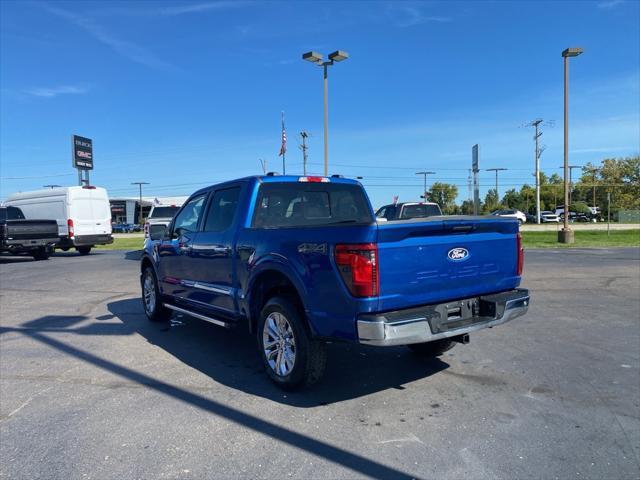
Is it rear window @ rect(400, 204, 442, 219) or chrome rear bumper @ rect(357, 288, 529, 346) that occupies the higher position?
rear window @ rect(400, 204, 442, 219)

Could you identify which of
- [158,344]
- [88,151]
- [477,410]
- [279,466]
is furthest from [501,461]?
[88,151]

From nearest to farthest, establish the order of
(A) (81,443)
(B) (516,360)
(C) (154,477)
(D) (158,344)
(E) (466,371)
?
(C) (154,477)
(A) (81,443)
(E) (466,371)
(B) (516,360)
(D) (158,344)

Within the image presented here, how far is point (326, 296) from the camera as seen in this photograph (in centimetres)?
395

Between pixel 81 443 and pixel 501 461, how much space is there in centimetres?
289

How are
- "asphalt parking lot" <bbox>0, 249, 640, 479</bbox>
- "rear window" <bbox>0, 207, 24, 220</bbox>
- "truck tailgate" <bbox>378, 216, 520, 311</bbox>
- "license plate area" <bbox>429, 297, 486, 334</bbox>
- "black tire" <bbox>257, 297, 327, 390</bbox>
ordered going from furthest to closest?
"rear window" <bbox>0, 207, 24, 220</bbox> < "black tire" <bbox>257, 297, 327, 390</bbox> < "license plate area" <bbox>429, 297, 486, 334</bbox> < "truck tailgate" <bbox>378, 216, 520, 311</bbox> < "asphalt parking lot" <bbox>0, 249, 640, 479</bbox>

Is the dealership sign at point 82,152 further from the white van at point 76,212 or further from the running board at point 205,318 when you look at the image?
the running board at point 205,318

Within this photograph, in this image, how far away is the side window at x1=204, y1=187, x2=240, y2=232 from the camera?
5559mm

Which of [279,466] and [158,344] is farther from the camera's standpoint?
[158,344]

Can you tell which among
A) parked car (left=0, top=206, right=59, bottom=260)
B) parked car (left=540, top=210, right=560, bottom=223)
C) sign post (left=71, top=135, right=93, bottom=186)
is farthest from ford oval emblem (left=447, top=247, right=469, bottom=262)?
parked car (left=540, top=210, right=560, bottom=223)

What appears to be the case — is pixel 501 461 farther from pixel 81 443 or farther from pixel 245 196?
pixel 245 196

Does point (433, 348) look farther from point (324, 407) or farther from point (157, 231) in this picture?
point (157, 231)

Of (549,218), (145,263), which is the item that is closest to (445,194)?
(549,218)

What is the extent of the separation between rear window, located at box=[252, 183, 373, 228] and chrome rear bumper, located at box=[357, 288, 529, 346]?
138 cm

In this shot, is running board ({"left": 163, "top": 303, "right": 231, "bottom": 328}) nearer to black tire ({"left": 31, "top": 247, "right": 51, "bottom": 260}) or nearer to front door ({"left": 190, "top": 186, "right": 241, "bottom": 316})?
front door ({"left": 190, "top": 186, "right": 241, "bottom": 316})
